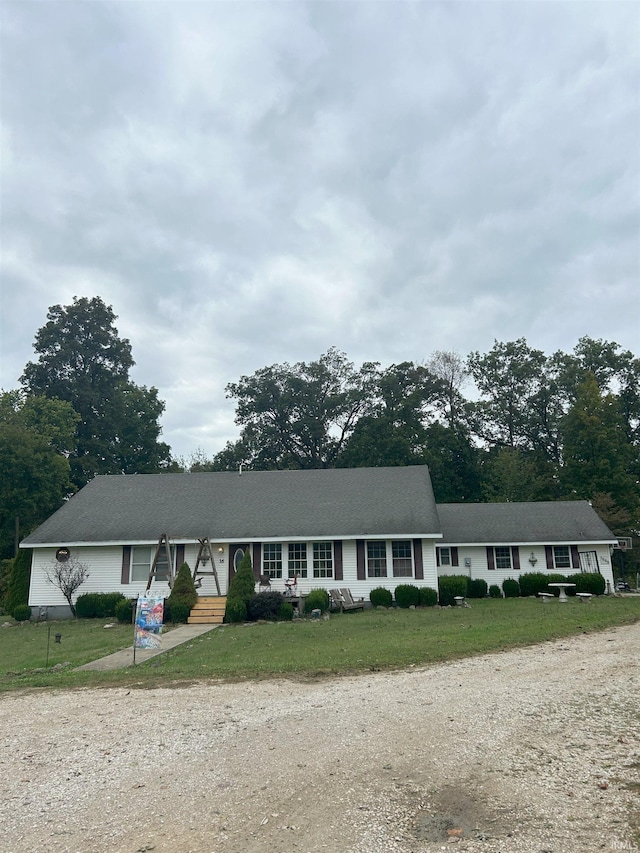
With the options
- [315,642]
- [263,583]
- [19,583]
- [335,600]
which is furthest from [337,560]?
[19,583]

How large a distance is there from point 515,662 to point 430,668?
148cm

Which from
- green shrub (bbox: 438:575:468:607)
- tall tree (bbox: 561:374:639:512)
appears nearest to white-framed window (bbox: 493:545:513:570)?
green shrub (bbox: 438:575:468:607)

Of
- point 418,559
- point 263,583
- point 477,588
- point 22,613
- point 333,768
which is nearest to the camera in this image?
point 333,768

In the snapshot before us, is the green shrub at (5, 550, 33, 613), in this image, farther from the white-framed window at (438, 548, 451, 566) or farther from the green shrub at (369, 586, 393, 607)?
the white-framed window at (438, 548, 451, 566)

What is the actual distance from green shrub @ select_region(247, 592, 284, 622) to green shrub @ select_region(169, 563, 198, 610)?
2138 millimetres

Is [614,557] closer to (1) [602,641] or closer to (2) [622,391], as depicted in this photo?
(2) [622,391]

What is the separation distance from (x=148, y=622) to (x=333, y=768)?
22.7ft

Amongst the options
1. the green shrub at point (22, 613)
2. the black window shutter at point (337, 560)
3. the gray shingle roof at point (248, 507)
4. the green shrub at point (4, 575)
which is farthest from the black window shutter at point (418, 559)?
the green shrub at point (4, 575)

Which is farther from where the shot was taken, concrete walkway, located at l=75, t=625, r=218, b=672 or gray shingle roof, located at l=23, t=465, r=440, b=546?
gray shingle roof, located at l=23, t=465, r=440, b=546

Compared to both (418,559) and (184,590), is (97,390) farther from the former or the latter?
(418,559)

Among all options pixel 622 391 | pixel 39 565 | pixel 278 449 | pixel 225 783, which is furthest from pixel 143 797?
pixel 622 391

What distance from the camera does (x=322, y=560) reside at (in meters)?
22.7

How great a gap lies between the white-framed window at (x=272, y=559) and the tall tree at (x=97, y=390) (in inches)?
958

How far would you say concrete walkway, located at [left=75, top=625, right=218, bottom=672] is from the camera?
1181 centimetres
